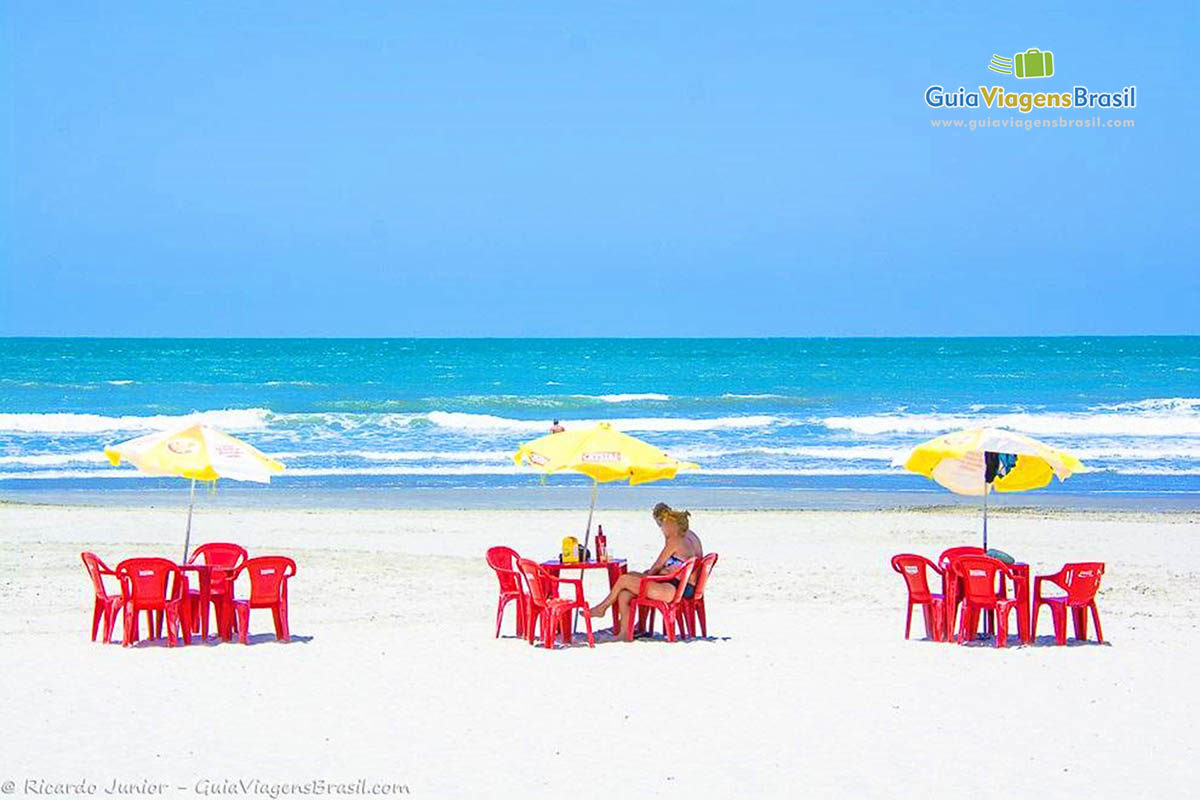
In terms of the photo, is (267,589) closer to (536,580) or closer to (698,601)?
(536,580)

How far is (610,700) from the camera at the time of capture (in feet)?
25.6

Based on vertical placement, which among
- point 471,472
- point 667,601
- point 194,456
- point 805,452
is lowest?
point 667,601

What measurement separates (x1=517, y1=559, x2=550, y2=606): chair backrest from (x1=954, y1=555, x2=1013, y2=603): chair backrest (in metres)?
2.80

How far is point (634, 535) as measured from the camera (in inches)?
650

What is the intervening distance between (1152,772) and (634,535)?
10.3m

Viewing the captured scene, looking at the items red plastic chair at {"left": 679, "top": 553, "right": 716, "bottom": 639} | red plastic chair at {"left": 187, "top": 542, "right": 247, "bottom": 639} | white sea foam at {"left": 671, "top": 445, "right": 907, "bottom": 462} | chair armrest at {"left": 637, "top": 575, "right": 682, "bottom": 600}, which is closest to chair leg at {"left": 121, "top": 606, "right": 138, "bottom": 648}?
red plastic chair at {"left": 187, "top": 542, "right": 247, "bottom": 639}

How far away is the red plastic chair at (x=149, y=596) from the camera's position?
30.3ft

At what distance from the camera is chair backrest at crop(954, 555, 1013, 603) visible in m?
9.63

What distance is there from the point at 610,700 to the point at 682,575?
1970 mm

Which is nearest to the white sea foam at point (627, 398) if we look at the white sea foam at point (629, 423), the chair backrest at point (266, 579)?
the white sea foam at point (629, 423)

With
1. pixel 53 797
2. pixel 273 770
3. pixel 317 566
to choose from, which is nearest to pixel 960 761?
pixel 273 770

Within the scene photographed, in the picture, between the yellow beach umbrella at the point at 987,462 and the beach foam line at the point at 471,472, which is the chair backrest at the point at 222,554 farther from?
the beach foam line at the point at 471,472

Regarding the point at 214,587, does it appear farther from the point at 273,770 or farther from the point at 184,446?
the point at 273,770

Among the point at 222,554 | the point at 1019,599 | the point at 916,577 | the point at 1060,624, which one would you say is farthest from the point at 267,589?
the point at 1060,624
